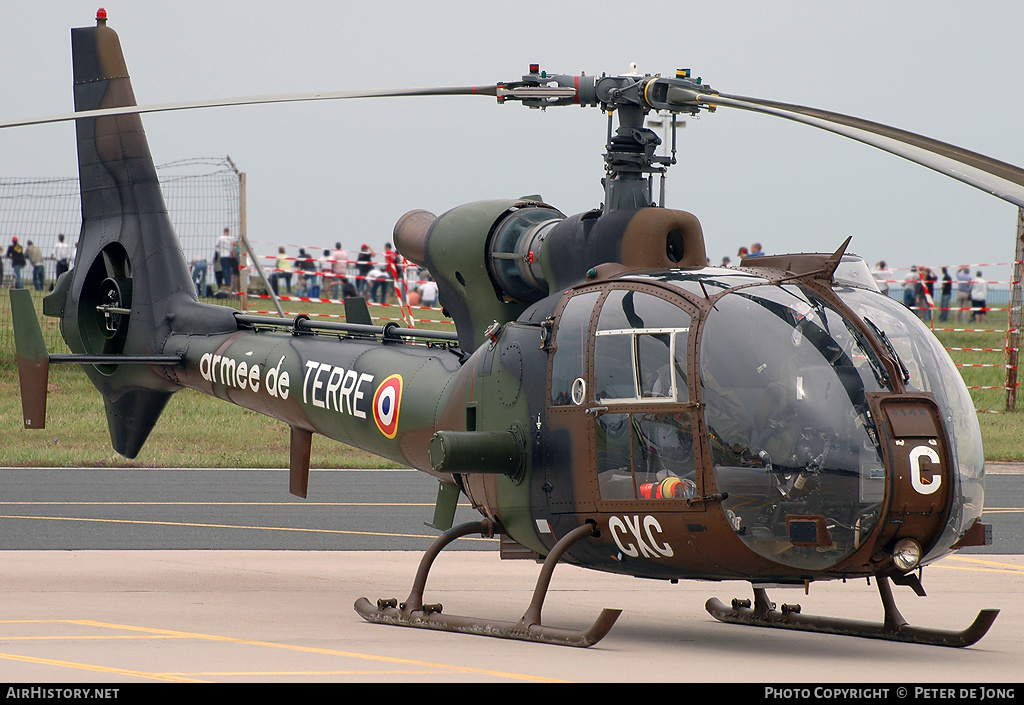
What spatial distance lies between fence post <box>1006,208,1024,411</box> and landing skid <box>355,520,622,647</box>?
1877 centimetres

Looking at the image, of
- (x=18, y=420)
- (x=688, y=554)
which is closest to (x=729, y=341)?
(x=688, y=554)

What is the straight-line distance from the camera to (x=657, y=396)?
25.0 feet

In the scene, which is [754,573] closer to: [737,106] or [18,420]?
[737,106]

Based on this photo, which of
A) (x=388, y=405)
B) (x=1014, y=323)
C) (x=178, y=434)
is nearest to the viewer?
(x=388, y=405)

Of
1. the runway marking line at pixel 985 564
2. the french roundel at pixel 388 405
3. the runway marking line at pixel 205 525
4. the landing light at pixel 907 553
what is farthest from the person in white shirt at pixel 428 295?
the landing light at pixel 907 553

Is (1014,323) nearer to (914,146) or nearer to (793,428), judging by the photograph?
(793,428)

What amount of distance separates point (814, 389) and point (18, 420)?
20.7 m

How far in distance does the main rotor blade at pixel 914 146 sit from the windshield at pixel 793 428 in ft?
3.55

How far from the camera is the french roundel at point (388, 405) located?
10.2m

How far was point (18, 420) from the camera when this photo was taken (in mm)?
24938

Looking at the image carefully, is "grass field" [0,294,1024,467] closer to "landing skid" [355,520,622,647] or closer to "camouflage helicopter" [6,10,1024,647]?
"camouflage helicopter" [6,10,1024,647]

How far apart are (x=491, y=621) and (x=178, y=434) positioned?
16.7 metres

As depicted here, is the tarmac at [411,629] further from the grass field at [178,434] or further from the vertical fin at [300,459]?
the grass field at [178,434]

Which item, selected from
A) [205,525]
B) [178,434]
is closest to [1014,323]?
[178,434]
